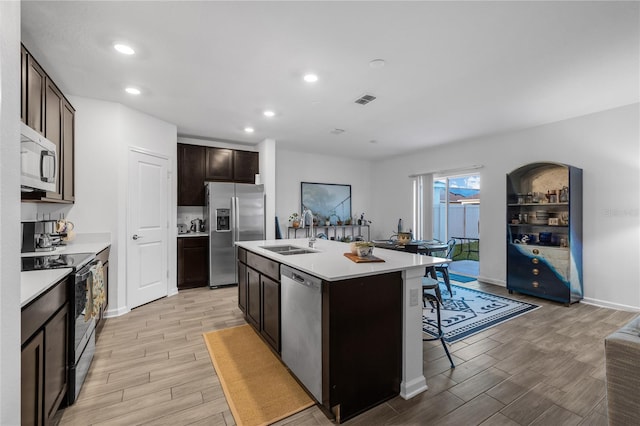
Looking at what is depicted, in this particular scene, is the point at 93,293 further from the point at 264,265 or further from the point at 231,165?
the point at 231,165

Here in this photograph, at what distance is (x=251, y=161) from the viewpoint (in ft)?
18.0

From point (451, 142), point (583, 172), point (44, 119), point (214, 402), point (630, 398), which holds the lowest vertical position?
point (214, 402)

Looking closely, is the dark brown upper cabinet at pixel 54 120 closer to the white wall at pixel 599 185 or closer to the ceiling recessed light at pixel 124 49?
the ceiling recessed light at pixel 124 49

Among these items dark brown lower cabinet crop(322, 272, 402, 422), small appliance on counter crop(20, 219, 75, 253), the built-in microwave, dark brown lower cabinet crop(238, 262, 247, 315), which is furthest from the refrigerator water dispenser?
dark brown lower cabinet crop(322, 272, 402, 422)

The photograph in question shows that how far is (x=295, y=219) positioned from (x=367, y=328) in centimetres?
443

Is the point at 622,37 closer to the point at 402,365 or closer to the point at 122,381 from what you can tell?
the point at 402,365

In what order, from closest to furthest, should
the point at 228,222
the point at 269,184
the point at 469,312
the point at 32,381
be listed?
the point at 32,381, the point at 469,312, the point at 228,222, the point at 269,184

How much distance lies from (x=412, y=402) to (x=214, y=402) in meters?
1.33

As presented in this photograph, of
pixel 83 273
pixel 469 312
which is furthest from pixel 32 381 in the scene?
pixel 469 312

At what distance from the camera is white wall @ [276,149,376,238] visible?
6.24 meters

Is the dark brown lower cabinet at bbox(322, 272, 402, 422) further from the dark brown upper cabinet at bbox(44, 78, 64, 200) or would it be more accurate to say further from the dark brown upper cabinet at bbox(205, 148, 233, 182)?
the dark brown upper cabinet at bbox(205, 148, 233, 182)

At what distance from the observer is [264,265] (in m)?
2.60

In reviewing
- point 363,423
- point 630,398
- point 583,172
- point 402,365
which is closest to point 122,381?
point 363,423

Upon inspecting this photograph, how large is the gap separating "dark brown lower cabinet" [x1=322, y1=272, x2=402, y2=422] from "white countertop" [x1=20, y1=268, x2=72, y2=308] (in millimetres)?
1386
